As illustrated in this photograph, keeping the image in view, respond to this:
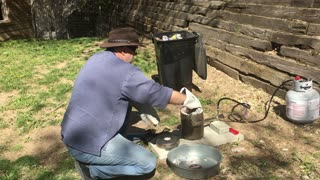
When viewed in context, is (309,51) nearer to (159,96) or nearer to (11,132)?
(159,96)

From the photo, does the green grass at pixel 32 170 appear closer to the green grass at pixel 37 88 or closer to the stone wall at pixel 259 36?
the green grass at pixel 37 88

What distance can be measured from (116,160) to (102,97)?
658 millimetres

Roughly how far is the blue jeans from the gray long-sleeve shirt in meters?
0.08

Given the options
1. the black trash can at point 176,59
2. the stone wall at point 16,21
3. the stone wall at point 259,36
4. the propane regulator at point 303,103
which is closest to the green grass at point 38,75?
the black trash can at point 176,59

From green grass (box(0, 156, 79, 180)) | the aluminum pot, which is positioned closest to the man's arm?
the aluminum pot

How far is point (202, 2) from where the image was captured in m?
8.42

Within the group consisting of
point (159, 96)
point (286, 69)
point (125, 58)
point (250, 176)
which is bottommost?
point (250, 176)

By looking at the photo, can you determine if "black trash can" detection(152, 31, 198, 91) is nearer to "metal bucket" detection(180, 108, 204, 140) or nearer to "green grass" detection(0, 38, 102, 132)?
"green grass" detection(0, 38, 102, 132)

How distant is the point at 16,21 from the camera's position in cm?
1570

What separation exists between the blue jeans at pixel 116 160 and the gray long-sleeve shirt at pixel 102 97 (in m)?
0.08

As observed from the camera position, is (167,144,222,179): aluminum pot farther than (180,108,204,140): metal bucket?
No

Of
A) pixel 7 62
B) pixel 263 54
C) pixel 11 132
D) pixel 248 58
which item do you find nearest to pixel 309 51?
pixel 263 54

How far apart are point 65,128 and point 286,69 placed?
12.6ft

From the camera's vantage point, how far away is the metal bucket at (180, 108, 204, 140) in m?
4.74
